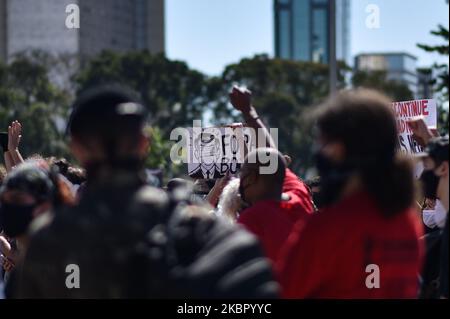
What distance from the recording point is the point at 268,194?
4.56m

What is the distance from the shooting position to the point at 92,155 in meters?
3.09

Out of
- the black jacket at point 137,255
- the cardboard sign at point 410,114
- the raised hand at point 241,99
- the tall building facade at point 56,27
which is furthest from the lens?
the tall building facade at point 56,27

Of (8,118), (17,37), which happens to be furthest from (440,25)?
(17,37)

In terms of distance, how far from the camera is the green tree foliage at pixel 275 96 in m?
54.9

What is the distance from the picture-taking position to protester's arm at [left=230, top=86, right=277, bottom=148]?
4.79 metres

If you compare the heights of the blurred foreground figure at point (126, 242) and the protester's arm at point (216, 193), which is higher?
the blurred foreground figure at point (126, 242)

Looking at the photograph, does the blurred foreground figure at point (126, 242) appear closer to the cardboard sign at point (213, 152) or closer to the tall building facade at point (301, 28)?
the cardboard sign at point (213, 152)

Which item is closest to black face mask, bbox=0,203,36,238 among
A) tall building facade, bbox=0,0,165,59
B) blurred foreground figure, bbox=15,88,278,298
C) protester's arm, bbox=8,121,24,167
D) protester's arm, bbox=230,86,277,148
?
blurred foreground figure, bbox=15,88,278,298

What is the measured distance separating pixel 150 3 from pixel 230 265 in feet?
345

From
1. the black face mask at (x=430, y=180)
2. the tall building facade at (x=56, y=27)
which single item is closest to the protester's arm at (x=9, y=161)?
the black face mask at (x=430, y=180)

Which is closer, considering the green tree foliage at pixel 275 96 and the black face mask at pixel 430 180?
the black face mask at pixel 430 180

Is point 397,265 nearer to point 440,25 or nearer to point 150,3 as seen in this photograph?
point 440,25

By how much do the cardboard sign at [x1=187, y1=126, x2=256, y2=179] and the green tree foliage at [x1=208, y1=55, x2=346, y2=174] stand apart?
4589cm

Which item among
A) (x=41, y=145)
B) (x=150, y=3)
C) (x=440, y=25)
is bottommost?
(x=41, y=145)
